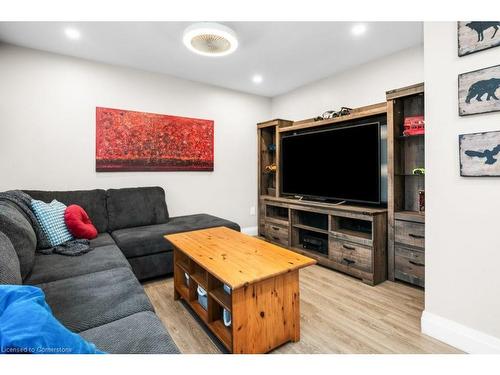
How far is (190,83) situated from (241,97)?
0.89m

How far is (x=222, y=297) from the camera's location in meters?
1.58

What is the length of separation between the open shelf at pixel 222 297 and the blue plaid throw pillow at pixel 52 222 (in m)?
1.49

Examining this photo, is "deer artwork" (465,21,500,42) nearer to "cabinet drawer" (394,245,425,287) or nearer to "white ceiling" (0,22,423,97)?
"white ceiling" (0,22,423,97)

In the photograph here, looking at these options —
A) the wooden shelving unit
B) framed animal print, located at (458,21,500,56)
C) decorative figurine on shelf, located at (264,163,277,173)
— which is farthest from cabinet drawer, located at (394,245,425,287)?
decorative figurine on shelf, located at (264,163,277,173)

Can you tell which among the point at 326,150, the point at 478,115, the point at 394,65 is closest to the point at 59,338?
the point at 478,115

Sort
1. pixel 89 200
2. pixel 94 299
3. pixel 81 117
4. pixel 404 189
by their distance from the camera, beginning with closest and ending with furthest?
1. pixel 94 299
2. pixel 404 189
3. pixel 89 200
4. pixel 81 117

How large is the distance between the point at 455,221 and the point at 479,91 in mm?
754

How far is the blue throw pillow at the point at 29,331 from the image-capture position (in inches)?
19.7

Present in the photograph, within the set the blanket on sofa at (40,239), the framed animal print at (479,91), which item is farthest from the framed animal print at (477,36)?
the blanket on sofa at (40,239)

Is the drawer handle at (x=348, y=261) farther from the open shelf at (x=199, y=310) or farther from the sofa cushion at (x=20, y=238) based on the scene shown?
the sofa cushion at (x=20, y=238)

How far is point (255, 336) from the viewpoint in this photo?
1.47 metres

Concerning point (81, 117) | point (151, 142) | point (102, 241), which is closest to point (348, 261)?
point (102, 241)

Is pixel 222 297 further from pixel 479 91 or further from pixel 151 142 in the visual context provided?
pixel 151 142
